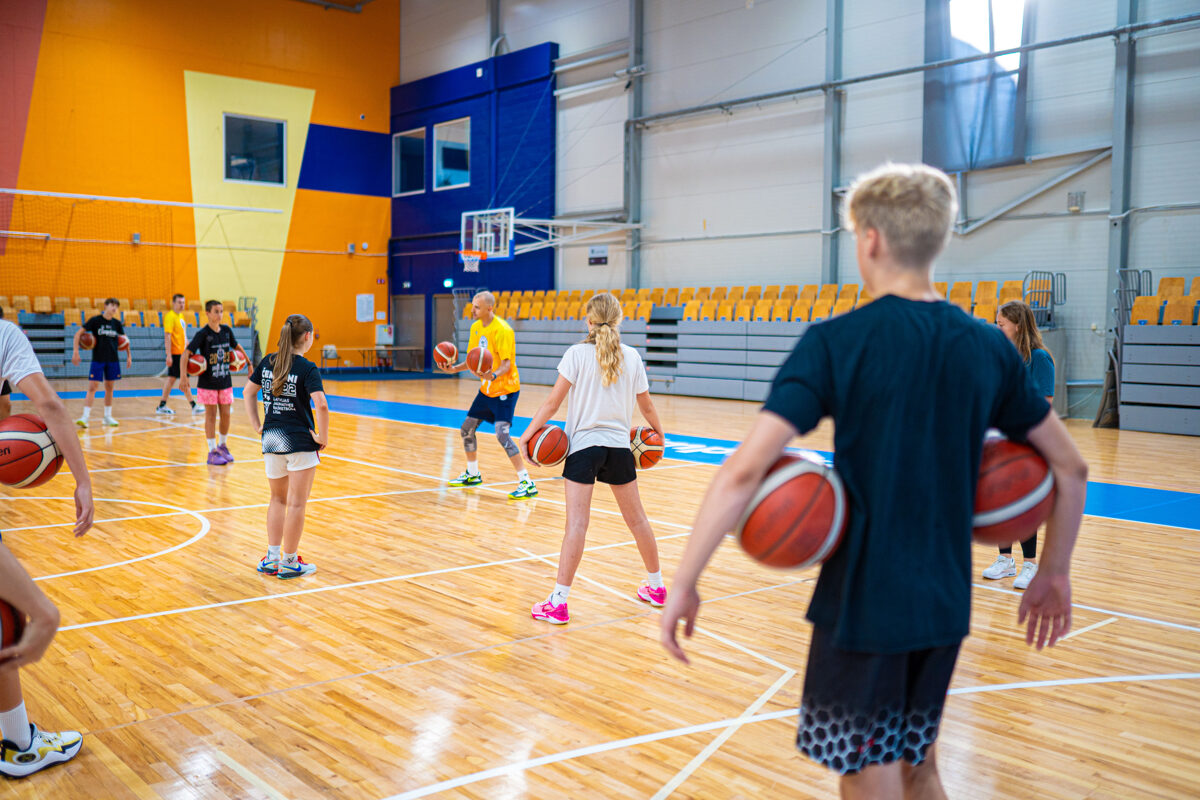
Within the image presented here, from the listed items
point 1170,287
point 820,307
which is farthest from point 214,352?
point 1170,287

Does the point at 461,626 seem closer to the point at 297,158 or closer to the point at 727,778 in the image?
Result: the point at 727,778

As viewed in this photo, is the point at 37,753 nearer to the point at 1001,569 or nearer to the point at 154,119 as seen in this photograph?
the point at 1001,569

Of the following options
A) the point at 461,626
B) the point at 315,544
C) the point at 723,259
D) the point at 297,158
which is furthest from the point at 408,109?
the point at 461,626

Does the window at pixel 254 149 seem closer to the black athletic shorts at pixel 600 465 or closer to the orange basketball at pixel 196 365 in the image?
the orange basketball at pixel 196 365

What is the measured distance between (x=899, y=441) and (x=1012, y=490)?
1.15 feet

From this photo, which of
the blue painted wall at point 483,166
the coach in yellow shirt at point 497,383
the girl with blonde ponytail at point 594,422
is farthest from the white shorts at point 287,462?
the blue painted wall at point 483,166

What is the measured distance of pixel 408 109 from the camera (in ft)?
83.6

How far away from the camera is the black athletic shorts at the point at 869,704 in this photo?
1761mm

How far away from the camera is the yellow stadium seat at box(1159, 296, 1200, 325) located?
12203 millimetres

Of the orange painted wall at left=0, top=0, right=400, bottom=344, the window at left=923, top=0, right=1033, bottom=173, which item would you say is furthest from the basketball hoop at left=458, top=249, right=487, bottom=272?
the window at left=923, top=0, right=1033, bottom=173

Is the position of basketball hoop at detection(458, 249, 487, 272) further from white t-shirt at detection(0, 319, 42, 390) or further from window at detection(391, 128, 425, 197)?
white t-shirt at detection(0, 319, 42, 390)

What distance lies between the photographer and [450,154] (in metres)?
25.0

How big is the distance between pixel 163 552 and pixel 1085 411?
1322 cm

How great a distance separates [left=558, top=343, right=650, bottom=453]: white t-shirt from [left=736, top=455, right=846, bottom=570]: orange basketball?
9.09ft
